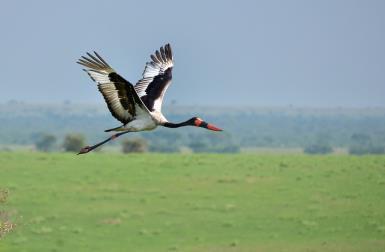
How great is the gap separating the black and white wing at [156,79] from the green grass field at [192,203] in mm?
13951

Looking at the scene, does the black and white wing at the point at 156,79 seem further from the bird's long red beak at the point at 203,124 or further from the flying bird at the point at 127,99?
the bird's long red beak at the point at 203,124

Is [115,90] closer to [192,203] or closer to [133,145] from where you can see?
[192,203]

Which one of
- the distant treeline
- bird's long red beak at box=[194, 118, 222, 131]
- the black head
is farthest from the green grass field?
the distant treeline

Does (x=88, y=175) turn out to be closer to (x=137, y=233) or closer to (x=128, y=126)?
(x=137, y=233)

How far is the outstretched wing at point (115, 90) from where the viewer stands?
15.1 meters

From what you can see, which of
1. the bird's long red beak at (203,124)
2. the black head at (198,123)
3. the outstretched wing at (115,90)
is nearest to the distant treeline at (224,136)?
the black head at (198,123)

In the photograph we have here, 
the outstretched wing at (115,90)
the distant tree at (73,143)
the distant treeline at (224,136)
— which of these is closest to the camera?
the outstretched wing at (115,90)

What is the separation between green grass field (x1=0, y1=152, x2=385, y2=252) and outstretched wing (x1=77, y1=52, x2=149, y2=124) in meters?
16.5

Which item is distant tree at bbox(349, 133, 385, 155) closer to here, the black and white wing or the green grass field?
the green grass field

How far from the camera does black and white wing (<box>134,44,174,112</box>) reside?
1722 cm

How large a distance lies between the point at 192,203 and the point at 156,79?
24.9m

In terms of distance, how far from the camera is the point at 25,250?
35.2m

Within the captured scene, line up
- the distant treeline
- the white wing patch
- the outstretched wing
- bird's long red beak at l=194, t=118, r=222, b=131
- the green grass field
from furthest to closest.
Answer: the distant treeline < the green grass field < the white wing patch < bird's long red beak at l=194, t=118, r=222, b=131 < the outstretched wing

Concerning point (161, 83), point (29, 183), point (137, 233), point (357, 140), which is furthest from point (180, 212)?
point (357, 140)
